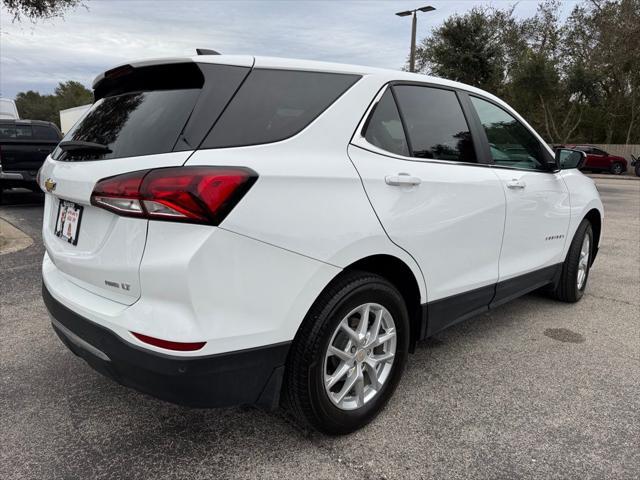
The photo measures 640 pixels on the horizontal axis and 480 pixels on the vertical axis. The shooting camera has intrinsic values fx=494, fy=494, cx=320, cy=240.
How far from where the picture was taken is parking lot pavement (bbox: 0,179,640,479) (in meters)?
2.16

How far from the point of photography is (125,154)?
77.5 inches

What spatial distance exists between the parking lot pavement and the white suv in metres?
0.25

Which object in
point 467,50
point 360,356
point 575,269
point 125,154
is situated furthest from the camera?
point 467,50

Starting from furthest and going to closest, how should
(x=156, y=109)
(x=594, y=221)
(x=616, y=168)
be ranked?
(x=616, y=168), (x=594, y=221), (x=156, y=109)

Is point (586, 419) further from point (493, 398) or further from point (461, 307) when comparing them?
point (461, 307)

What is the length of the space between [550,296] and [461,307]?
205 cm

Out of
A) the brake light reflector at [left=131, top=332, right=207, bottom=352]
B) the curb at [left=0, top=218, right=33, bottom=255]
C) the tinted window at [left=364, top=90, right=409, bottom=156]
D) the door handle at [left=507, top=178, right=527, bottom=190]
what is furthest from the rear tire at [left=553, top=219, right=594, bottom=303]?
the curb at [left=0, top=218, right=33, bottom=255]

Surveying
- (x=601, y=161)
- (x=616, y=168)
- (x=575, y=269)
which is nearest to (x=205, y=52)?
(x=575, y=269)

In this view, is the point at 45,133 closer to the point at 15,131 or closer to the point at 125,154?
the point at 15,131

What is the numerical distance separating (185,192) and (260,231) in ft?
1.00

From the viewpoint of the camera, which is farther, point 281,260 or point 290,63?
point 290,63

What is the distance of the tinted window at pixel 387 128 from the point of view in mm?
2354

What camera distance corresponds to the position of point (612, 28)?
24.0 metres

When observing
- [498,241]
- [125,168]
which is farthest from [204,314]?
[498,241]
